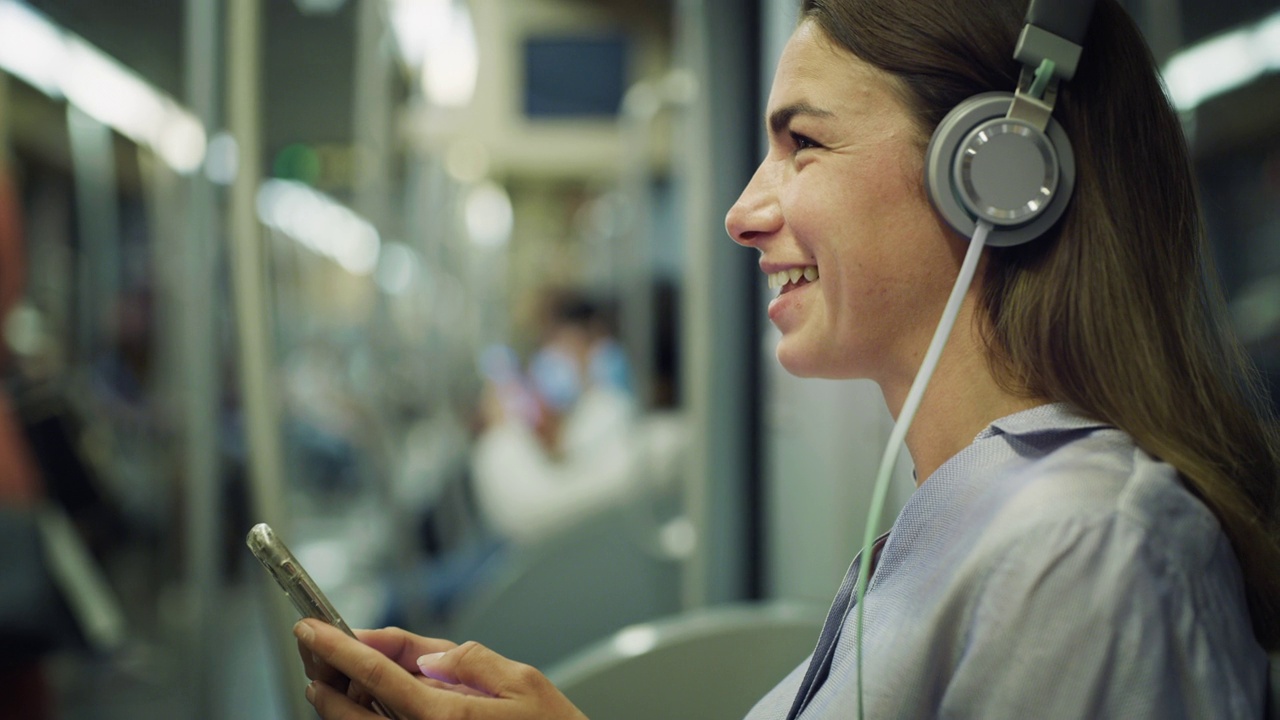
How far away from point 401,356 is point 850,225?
462 cm

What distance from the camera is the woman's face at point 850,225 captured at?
2.24ft

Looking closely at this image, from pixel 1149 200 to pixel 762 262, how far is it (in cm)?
29

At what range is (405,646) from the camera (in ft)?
2.22

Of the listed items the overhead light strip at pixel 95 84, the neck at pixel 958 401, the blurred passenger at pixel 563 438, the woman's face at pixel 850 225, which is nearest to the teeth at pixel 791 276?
the woman's face at pixel 850 225

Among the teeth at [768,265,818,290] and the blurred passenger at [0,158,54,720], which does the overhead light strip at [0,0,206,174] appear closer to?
the blurred passenger at [0,158,54,720]

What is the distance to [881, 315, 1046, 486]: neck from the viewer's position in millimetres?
681

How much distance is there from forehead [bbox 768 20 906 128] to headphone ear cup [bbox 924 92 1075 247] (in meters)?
0.06

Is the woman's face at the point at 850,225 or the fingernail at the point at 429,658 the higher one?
the woman's face at the point at 850,225

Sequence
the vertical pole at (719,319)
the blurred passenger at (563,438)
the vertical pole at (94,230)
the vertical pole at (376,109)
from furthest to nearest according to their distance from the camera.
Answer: the vertical pole at (94,230) < the blurred passenger at (563,438) < the vertical pole at (376,109) < the vertical pole at (719,319)

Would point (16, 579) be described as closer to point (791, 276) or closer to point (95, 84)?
point (791, 276)

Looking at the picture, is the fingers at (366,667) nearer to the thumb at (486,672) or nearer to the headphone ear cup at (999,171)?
the thumb at (486,672)

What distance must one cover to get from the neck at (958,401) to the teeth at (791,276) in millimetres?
110

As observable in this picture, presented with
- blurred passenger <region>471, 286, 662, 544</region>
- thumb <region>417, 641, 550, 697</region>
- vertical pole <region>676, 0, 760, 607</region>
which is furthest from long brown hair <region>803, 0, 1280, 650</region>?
blurred passenger <region>471, 286, 662, 544</region>

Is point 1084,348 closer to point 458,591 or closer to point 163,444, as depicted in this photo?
point 458,591
